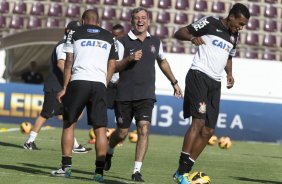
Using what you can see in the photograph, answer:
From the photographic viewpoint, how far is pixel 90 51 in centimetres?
1076

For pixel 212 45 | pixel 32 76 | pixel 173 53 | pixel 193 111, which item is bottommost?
pixel 32 76

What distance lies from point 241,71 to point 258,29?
7.52m

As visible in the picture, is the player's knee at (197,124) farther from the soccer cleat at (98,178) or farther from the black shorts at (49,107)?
the black shorts at (49,107)

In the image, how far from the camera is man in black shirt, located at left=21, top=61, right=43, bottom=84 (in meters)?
30.1

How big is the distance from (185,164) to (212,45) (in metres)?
1.46

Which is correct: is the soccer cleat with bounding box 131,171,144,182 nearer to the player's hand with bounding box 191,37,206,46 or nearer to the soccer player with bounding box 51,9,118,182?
the soccer player with bounding box 51,9,118,182

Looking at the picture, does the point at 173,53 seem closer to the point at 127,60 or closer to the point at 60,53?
the point at 60,53

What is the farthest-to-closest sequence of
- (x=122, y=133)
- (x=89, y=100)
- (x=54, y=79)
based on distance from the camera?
(x=54, y=79), (x=122, y=133), (x=89, y=100)

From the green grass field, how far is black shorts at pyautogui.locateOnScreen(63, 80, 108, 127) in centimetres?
72

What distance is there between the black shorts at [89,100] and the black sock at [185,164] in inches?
39.6

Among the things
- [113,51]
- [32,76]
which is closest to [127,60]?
[113,51]

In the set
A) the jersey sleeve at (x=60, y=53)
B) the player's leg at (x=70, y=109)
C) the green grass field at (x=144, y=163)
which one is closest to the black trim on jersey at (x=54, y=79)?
the jersey sleeve at (x=60, y=53)

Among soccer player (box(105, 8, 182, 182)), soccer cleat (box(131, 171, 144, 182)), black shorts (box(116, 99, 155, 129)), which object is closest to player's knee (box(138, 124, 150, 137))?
soccer player (box(105, 8, 182, 182))

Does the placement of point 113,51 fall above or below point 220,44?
below
